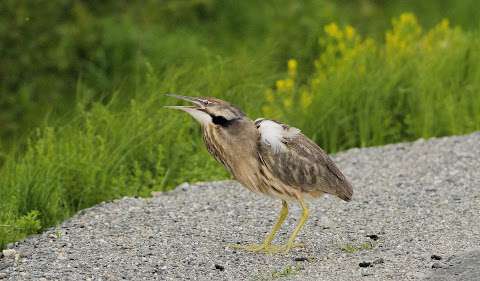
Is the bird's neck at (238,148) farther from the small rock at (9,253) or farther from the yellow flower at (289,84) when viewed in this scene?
the yellow flower at (289,84)

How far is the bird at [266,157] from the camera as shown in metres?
6.56

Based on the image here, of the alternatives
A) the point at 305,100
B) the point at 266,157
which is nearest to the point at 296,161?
the point at 266,157

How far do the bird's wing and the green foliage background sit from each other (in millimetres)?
1860

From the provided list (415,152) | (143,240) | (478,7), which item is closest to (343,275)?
(143,240)

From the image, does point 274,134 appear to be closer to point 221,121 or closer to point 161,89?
point 221,121

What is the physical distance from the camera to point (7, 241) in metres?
7.43

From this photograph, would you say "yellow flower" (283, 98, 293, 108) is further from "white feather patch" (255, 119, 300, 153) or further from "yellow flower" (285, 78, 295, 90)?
"white feather patch" (255, 119, 300, 153)

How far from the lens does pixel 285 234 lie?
734 centimetres

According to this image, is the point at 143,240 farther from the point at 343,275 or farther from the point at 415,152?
the point at 415,152

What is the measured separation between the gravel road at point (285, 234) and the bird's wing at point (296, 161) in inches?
16.0

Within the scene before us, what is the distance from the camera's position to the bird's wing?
6.66 metres

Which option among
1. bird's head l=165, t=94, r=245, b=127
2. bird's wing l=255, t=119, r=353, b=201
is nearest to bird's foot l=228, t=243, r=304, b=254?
bird's wing l=255, t=119, r=353, b=201

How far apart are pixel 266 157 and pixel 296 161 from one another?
19cm

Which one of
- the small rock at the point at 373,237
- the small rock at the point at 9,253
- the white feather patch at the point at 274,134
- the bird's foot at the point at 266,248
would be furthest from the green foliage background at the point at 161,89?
the small rock at the point at 373,237
